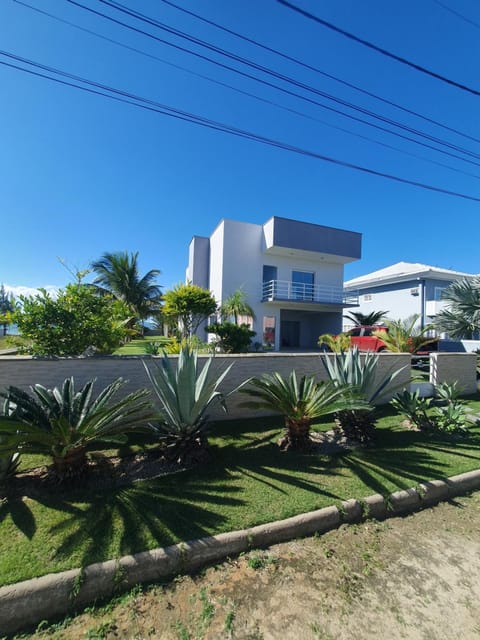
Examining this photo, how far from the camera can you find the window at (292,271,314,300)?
2038 cm

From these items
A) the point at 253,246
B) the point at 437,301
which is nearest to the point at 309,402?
the point at 253,246

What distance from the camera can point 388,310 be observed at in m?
24.6

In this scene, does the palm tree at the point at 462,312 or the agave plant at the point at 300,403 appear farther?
the palm tree at the point at 462,312

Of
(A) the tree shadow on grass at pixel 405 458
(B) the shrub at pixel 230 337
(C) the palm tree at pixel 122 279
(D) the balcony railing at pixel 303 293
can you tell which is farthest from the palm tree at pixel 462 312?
(C) the palm tree at pixel 122 279

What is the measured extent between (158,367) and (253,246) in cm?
1704

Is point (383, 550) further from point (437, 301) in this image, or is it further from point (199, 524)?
point (437, 301)

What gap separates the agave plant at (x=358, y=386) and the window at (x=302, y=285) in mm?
15056

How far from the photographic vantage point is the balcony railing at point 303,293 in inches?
760

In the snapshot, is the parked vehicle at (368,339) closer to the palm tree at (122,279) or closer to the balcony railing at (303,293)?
the balcony railing at (303,293)

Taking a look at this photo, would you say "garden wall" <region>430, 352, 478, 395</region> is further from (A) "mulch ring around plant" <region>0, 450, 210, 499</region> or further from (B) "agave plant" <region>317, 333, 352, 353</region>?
(A) "mulch ring around plant" <region>0, 450, 210, 499</region>

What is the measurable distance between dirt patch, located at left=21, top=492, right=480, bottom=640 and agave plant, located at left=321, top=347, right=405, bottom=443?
1989 millimetres

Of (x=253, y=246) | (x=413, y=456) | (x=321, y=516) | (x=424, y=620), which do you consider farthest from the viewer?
(x=253, y=246)

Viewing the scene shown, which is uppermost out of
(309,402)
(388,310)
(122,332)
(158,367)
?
(388,310)

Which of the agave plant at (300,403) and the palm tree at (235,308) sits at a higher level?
the palm tree at (235,308)
